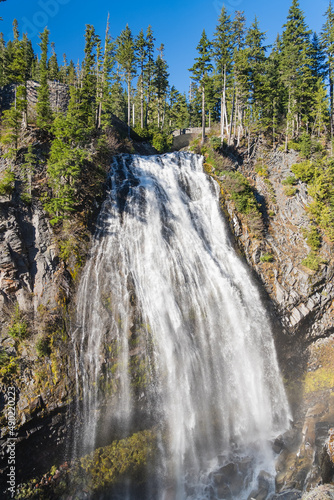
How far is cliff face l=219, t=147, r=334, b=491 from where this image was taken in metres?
14.8

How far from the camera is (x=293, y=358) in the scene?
1827cm

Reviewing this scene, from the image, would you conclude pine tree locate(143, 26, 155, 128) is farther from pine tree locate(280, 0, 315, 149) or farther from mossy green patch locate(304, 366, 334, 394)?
mossy green patch locate(304, 366, 334, 394)

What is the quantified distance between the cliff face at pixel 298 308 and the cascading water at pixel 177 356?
163 centimetres

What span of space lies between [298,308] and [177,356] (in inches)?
396

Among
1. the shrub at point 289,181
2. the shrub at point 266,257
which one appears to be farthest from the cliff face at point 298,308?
the shrub at point 289,181

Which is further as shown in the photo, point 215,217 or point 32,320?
point 215,217

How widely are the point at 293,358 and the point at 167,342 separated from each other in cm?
1017

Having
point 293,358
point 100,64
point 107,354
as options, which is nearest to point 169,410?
point 107,354

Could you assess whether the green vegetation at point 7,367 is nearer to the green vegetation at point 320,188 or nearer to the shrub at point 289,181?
the green vegetation at point 320,188

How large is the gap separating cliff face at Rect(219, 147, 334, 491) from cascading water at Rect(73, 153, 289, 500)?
1.63 meters

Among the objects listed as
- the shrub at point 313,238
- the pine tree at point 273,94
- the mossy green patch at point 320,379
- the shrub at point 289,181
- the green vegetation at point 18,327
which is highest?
the pine tree at point 273,94

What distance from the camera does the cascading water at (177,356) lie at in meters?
11.9

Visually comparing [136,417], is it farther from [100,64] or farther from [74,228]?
[100,64]

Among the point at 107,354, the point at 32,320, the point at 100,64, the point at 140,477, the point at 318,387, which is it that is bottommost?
the point at 140,477
